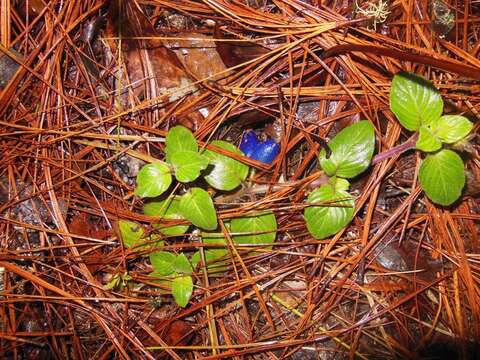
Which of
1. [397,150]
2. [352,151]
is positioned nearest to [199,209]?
[352,151]

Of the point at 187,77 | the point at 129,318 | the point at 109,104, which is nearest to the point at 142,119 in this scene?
the point at 109,104

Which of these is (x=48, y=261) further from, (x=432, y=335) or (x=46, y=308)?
(x=432, y=335)

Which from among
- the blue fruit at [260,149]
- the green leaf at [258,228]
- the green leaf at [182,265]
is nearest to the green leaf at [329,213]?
the green leaf at [258,228]

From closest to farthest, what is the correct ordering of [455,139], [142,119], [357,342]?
[455,139] → [357,342] → [142,119]

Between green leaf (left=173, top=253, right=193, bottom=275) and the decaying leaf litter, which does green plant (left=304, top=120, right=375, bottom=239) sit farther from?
green leaf (left=173, top=253, right=193, bottom=275)

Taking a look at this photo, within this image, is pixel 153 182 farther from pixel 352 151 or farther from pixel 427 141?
pixel 427 141
